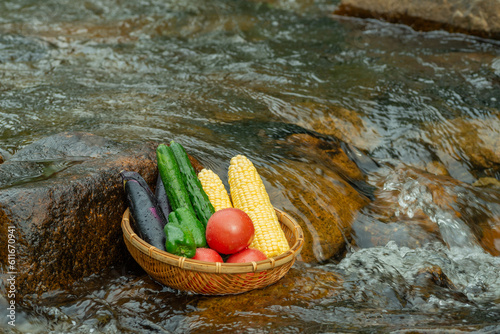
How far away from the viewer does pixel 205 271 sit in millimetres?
3223

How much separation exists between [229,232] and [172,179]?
0.79 m

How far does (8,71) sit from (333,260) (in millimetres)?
6003

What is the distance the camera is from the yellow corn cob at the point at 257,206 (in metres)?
3.74

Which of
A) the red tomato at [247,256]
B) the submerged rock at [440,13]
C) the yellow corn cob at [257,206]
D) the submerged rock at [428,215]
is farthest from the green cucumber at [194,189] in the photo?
the submerged rock at [440,13]

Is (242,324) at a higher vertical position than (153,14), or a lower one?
lower

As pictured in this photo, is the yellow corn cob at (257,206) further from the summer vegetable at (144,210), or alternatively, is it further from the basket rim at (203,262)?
the summer vegetable at (144,210)

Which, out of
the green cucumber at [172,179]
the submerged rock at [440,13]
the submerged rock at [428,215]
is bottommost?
the submerged rock at [428,215]

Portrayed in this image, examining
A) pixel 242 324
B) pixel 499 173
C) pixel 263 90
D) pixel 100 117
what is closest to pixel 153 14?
pixel 263 90

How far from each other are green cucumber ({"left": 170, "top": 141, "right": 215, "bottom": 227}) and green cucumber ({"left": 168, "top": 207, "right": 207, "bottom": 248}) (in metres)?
0.16

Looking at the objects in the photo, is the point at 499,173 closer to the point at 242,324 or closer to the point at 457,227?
the point at 457,227

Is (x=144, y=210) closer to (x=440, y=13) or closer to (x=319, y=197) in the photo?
(x=319, y=197)

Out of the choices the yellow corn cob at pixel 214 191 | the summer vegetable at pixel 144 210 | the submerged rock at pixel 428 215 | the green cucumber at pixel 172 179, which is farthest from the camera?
the submerged rock at pixel 428 215

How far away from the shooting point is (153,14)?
11266mm

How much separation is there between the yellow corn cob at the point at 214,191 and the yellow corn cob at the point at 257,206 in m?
0.08
